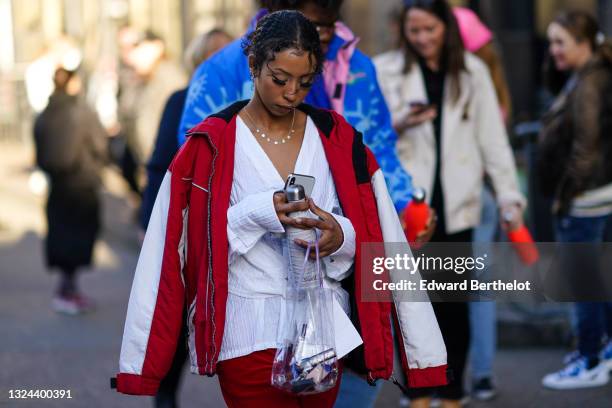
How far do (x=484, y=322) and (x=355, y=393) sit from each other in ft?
6.05

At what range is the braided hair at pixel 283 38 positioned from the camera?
3.42 meters

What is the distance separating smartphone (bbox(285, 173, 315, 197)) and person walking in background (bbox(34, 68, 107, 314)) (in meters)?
5.85

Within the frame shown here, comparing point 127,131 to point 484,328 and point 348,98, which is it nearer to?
point 484,328

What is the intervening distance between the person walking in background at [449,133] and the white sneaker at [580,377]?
0.94 metres

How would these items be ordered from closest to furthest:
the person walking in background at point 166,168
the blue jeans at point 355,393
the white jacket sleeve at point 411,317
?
the white jacket sleeve at point 411,317 → the blue jeans at point 355,393 → the person walking in background at point 166,168

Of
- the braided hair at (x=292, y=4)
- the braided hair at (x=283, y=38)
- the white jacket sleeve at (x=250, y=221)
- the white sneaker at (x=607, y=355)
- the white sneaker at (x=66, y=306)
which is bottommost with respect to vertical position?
the white sneaker at (x=607, y=355)

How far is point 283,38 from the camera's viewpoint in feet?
11.2

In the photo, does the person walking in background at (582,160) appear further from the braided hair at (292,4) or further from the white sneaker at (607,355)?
the braided hair at (292,4)

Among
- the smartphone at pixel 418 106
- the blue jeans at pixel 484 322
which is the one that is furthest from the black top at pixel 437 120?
the blue jeans at pixel 484 322

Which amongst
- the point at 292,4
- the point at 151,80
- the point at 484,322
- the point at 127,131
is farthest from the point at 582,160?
the point at 127,131

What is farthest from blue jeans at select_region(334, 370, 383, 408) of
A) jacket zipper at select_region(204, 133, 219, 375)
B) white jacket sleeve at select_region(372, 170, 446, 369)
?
jacket zipper at select_region(204, 133, 219, 375)

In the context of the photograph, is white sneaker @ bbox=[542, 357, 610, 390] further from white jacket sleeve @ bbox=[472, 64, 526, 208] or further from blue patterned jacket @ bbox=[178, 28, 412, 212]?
blue patterned jacket @ bbox=[178, 28, 412, 212]

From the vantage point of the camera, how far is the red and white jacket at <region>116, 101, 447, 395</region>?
3.44 meters

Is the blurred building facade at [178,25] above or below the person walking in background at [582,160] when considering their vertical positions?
above
